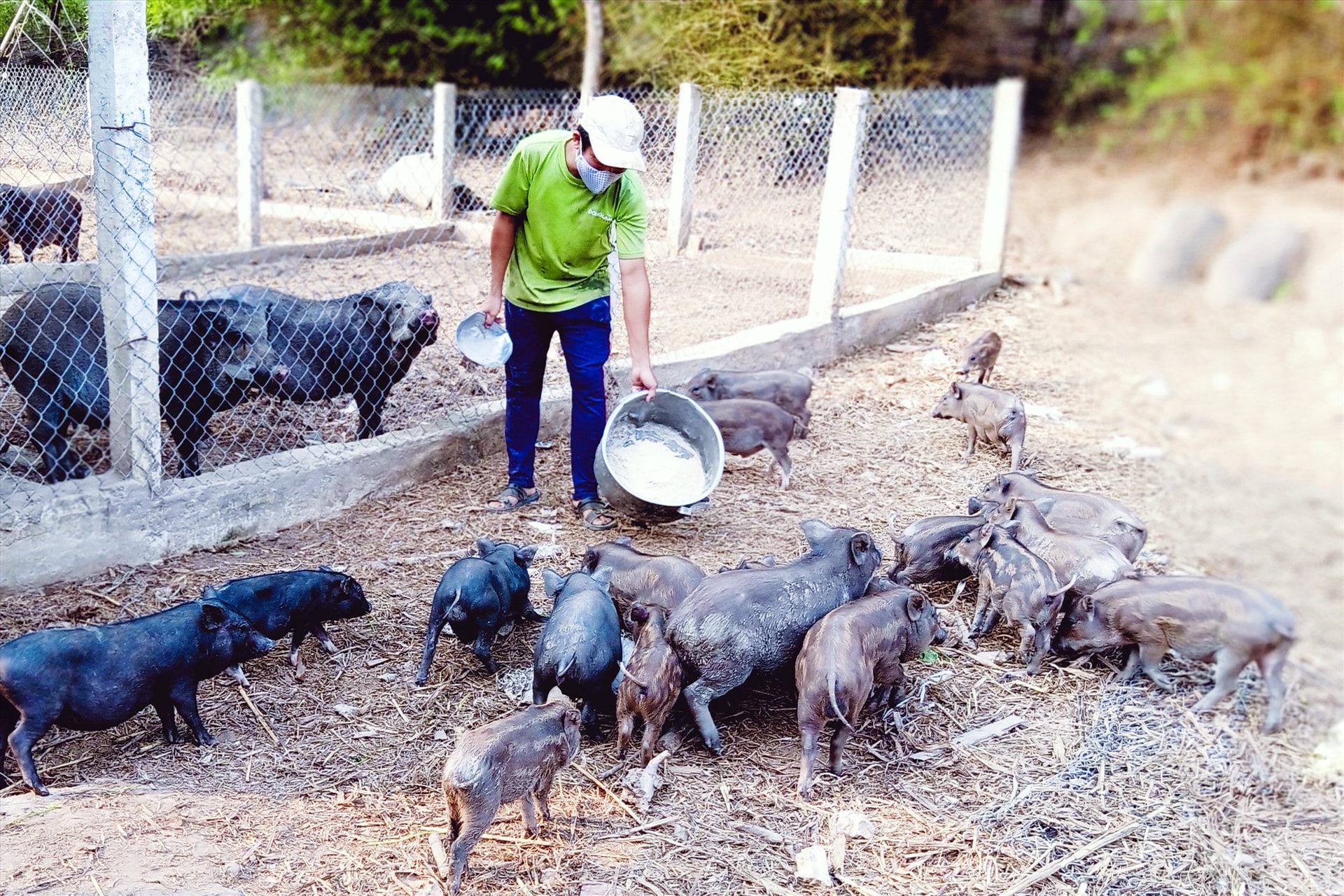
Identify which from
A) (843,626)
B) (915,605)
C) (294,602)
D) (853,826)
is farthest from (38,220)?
(853,826)

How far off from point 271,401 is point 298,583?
96.8 inches

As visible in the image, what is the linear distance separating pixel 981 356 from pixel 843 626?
4.32 metres

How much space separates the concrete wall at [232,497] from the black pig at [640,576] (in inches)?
60.8

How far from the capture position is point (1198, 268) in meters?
0.88

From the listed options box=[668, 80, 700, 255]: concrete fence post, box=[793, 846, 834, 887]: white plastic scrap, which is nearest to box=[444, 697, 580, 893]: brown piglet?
box=[793, 846, 834, 887]: white plastic scrap

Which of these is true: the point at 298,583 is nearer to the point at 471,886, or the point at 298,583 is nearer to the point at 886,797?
the point at 471,886

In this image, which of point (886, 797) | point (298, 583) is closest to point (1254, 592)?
point (886, 797)

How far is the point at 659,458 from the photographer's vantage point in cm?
553

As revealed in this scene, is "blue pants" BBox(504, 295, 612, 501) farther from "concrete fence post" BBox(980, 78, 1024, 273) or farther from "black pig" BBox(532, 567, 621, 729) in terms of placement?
"concrete fence post" BBox(980, 78, 1024, 273)

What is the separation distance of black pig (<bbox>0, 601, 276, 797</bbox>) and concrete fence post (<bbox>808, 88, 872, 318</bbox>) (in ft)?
17.2

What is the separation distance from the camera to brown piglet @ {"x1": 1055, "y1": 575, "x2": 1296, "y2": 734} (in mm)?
3674

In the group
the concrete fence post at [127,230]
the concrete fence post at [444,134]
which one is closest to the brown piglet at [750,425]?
the concrete fence post at [127,230]

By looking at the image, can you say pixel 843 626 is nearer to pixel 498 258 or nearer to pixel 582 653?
pixel 582 653

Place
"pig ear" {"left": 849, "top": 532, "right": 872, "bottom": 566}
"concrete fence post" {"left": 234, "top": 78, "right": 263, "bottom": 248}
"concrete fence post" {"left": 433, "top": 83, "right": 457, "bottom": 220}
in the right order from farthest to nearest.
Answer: "concrete fence post" {"left": 433, "top": 83, "right": 457, "bottom": 220} < "concrete fence post" {"left": 234, "top": 78, "right": 263, "bottom": 248} < "pig ear" {"left": 849, "top": 532, "right": 872, "bottom": 566}
